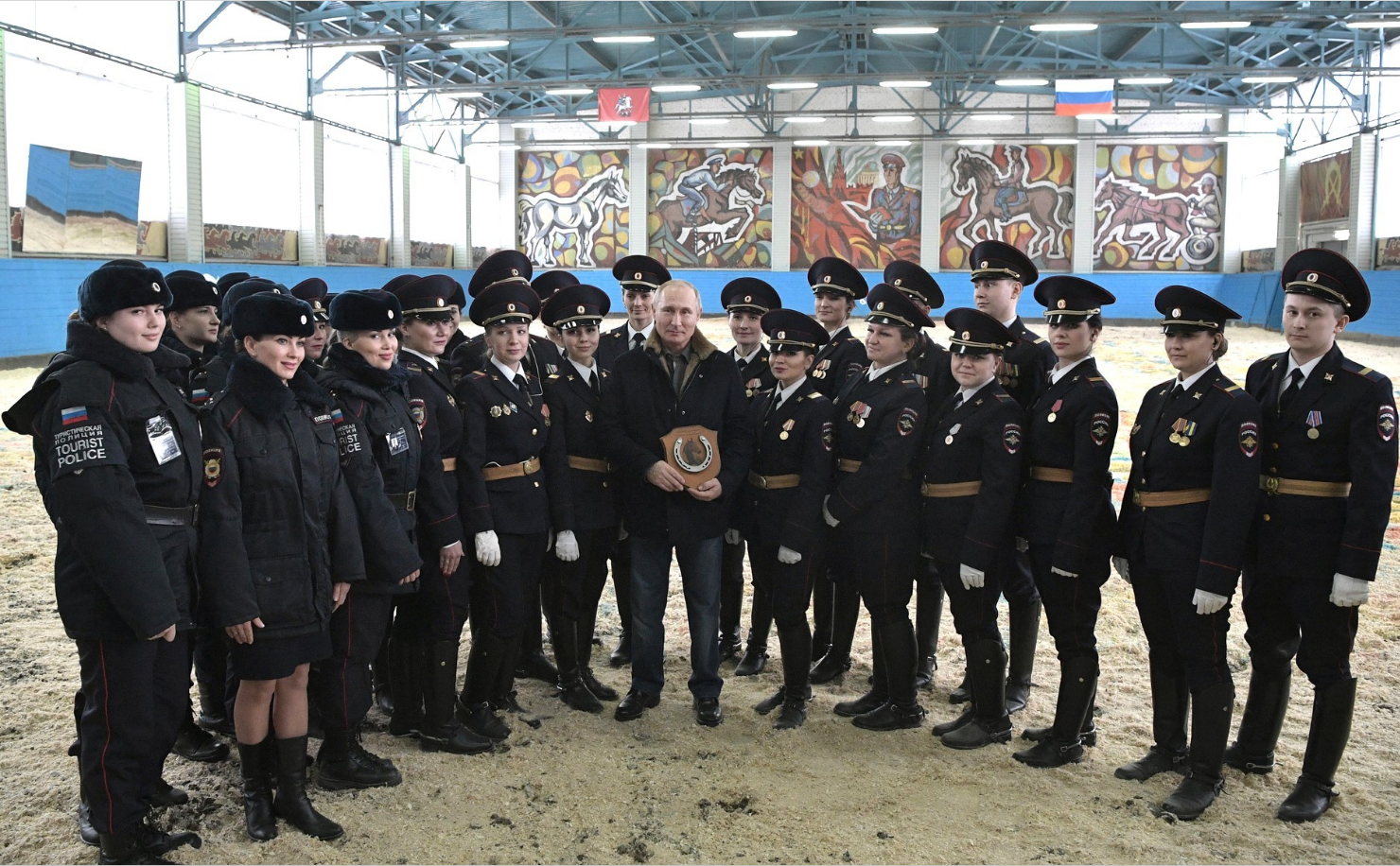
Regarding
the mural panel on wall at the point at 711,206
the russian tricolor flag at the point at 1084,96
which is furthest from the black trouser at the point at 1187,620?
the mural panel on wall at the point at 711,206

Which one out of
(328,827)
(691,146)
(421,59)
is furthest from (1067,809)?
(691,146)

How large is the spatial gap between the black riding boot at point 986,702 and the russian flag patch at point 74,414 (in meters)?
3.13

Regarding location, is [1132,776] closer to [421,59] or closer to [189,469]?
[189,469]

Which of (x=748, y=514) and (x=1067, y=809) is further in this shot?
(x=748, y=514)

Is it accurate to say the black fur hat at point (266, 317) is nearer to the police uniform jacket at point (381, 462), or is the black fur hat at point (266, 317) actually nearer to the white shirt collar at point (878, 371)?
the police uniform jacket at point (381, 462)

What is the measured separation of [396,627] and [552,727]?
2.46ft

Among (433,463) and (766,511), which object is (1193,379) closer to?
(766,511)

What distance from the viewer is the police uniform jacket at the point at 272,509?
2953mm

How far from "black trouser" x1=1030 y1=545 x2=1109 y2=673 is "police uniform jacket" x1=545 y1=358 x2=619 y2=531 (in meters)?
1.80

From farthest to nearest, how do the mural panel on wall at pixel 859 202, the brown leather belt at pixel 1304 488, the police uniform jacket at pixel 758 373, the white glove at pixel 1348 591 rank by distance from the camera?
the mural panel on wall at pixel 859 202
the police uniform jacket at pixel 758 373
the brown leather belt at pixel 1304 488
the white glove at pixel 1348 591

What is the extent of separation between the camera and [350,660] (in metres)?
3.44

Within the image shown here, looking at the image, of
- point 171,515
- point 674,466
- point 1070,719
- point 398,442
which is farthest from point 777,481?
point 171,515

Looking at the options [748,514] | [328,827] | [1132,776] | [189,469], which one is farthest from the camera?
[748,514]

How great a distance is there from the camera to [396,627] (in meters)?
3.94
